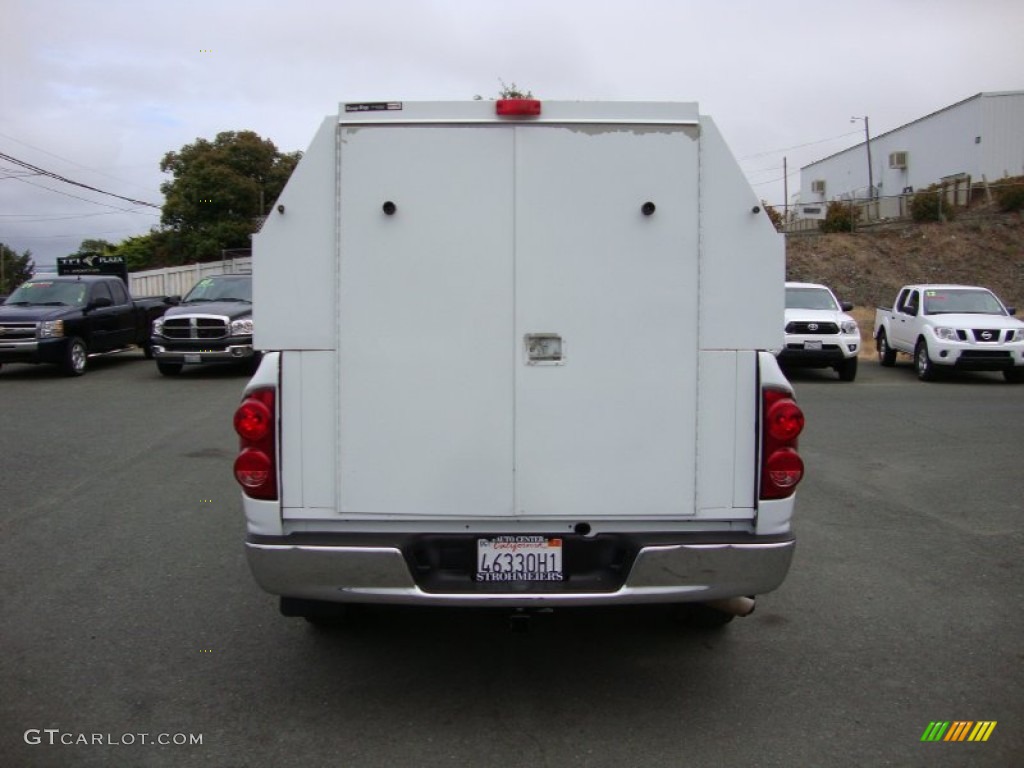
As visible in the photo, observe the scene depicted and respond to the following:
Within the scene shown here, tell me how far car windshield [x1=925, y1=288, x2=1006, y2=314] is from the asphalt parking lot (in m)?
10.7

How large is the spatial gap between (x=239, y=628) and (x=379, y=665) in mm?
939

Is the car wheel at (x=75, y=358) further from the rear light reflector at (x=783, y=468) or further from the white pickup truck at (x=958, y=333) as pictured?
the rear light reflector at (x=783, y=468)

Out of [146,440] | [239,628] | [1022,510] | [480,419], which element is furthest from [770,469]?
[146,440]

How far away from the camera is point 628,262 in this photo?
12.6ft

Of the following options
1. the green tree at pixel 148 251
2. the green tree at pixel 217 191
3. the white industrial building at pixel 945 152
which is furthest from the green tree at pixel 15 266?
the white industrial building at pixel 945 152

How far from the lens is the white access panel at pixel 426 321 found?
380cm

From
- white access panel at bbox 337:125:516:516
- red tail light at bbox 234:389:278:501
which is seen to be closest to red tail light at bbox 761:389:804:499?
white access panel at bbox 337:125:516:516

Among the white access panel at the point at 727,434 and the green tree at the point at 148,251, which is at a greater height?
the green tree at the point at 148,251

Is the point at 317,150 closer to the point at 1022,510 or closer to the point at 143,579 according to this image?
the point at 143,579

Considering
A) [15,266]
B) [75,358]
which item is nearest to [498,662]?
[75,358]

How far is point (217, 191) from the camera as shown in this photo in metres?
43.7

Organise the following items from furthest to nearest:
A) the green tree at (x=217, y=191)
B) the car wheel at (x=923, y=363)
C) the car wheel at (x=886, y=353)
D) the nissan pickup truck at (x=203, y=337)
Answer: the green tree at (x=217, y=191), the car wheel at (x=886, y=353), the car wheel at (x=923, y=363), the nissan pickup truck at (x=203, y=337)

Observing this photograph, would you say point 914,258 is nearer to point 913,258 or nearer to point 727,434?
point 913,258

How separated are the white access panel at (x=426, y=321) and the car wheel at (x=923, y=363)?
15057mm
